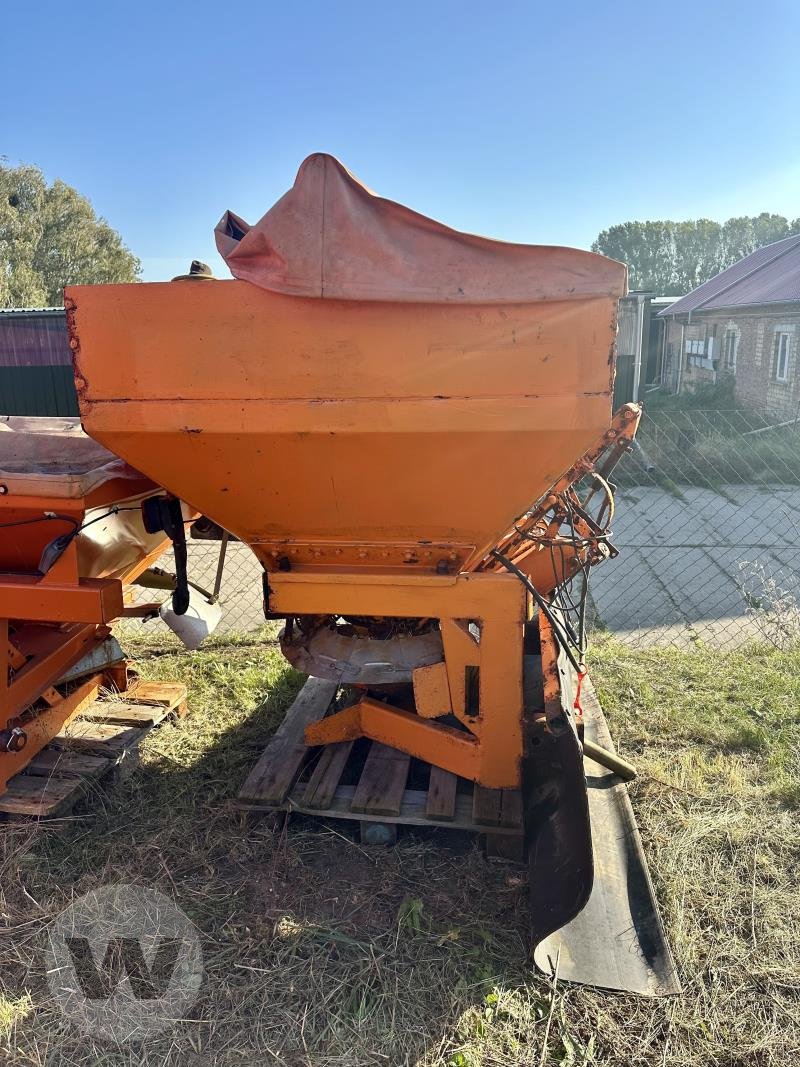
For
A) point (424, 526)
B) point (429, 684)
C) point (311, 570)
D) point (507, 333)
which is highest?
point (507, 333)

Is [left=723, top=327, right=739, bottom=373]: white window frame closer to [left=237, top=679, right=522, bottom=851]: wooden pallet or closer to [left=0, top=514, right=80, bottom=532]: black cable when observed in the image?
[left=237, top=679, right=522, bottom=851]: wooden pallet

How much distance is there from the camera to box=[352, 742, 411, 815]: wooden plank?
3.07 meters

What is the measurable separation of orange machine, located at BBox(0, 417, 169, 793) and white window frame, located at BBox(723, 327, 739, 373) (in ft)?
64.1

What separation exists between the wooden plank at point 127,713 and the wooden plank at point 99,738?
1.5 inches

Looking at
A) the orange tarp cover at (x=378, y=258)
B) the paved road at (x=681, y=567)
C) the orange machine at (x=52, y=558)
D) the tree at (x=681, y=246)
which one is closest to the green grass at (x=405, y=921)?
the orange machine at (x=52, y=558)

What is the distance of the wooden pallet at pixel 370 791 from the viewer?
2996 millimetres

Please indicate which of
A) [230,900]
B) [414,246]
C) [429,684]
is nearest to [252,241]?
[414,246]

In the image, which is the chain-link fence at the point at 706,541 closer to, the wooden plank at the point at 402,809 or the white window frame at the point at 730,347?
the wooden plank at the point at 402,809

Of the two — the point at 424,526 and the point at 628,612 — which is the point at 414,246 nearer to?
the point at 424,526

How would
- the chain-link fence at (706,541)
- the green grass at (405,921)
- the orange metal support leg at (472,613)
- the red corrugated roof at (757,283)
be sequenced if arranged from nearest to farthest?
1. the green grass at (405,921)
2. the orange metal support leg at (472,613)
3. the chain-link fence at (706,541)
4. the red corrugated roof at (757,283)

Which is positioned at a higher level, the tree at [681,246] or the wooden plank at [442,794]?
the tree at [681,246]

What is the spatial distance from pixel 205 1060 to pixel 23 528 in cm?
208

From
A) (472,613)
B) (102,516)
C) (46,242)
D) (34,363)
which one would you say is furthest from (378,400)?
(46,242)

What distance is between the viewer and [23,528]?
3.02 m
